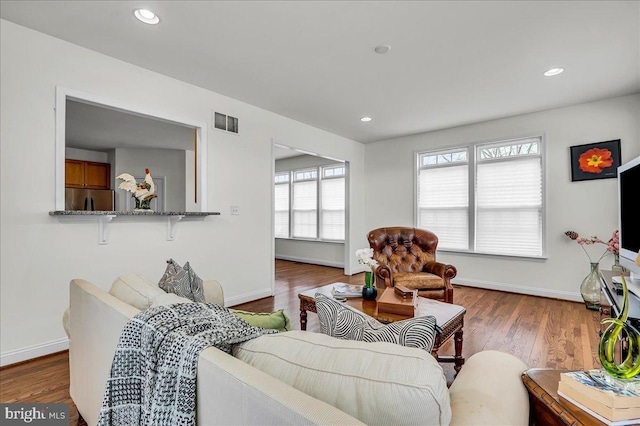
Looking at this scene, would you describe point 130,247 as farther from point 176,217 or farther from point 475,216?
point 475,216

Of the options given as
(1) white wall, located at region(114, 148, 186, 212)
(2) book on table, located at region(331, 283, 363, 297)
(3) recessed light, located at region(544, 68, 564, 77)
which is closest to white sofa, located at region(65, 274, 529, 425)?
(2) book on table, located at region(331, 283, 363, 297)

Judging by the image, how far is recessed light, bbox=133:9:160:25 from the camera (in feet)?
7.03

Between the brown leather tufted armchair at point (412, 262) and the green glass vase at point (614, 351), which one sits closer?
the green glass vase at point (614, 351)

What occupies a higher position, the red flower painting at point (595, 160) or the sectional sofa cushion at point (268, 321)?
the red flower painting at point (595, 160)

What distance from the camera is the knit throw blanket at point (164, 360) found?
2.50 feet

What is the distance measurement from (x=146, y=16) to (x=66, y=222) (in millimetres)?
1775

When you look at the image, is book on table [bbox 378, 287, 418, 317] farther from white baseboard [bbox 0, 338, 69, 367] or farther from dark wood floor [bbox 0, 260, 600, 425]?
white baseboard [bbox 0, 338, 69, 367]

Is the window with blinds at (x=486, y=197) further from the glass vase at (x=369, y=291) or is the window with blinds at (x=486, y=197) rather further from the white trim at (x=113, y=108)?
the white trim at (x=113, y=108)

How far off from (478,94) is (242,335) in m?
3.91

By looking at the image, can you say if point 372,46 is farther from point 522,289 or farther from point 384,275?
point 522,289

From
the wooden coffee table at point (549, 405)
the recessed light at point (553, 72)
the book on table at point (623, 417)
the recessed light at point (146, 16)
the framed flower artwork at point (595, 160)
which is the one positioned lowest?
the wooden coffee table at point (549, 405)

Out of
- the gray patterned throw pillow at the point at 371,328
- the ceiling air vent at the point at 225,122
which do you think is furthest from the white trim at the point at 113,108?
the gray patterned throw pillow at the point at 371,328

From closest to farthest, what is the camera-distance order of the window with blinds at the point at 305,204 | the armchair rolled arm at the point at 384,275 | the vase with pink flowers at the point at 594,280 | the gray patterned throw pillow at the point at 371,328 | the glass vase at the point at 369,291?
1. the gray patterned throw pillow at the point at 371,328
2. the glass vase at the point at 369,291
3. the armchair rolled arm at the point at 384,275
4. the vase with pink flowers at the point at 594,280
5. the window with blinds at the point at 305,204

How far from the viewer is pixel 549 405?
32.1 inches
